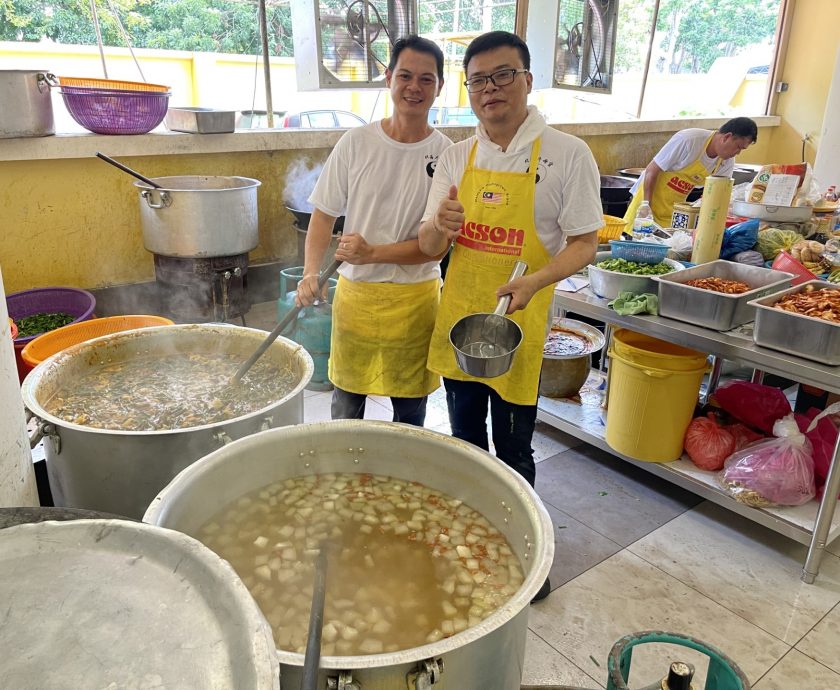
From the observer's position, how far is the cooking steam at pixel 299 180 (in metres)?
4.82

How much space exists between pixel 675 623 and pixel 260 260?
3.81 metres

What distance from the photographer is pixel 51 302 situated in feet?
12.7

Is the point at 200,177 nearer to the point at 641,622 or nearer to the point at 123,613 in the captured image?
the point at 641,622

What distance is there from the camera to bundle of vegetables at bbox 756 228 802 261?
329cm

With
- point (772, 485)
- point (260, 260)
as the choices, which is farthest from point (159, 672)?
point (260, 260)

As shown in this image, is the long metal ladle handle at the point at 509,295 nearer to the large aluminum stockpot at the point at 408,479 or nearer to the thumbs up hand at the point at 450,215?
the thumbs up hand at the point at 450,215

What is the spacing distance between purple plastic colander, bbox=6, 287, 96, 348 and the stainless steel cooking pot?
2612mm

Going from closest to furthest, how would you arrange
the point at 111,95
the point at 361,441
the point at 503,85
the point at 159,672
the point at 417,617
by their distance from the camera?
the point at 159,672, the point at 417,617, the point at 361,441, the point at 503,85, the point at 111,95

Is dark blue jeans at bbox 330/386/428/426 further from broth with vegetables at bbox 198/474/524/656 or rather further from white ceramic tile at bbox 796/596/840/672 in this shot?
white ceramic tile at bbox 796/596/840/672

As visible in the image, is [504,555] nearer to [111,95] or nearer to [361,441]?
[361,441]

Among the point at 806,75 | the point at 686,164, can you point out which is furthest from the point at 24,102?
the point at 806,75

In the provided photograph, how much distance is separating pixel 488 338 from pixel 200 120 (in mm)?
3053

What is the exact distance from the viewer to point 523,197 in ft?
7.03

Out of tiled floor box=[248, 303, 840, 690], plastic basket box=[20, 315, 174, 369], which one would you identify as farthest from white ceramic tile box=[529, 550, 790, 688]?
plastic basket box=[20, 315, 174, 369]
